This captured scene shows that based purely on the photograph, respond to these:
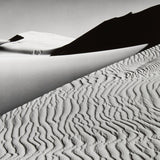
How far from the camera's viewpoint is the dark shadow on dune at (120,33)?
28.6m

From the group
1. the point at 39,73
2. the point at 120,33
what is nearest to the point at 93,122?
the point at 39,73

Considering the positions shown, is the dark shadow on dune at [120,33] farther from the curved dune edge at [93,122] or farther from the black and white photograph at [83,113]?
the curved dune edge at [93,122]

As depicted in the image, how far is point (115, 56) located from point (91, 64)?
2.22 metres

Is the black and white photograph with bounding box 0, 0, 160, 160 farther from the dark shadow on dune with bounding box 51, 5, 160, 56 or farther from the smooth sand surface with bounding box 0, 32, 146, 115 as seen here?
the dark shadow on dune with bounding box 51, 5, 160, 56

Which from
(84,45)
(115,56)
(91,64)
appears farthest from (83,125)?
(84,45)

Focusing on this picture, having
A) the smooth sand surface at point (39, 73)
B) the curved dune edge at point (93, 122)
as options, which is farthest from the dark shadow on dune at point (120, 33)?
the curved dune edge at point (93, 122)

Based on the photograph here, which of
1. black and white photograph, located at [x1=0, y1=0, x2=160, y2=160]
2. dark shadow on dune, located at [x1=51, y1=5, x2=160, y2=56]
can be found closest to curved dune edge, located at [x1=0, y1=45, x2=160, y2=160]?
black and white photograph, located at [x1=0, y1=0, x2=160, y2=160]

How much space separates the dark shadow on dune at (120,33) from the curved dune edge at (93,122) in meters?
15.5

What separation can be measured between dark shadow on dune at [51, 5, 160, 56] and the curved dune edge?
15454 mm

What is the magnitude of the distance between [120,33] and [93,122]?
23719mm

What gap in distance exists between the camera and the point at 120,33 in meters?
31.4

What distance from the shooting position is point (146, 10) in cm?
3288

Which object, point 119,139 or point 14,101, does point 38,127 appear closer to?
point 119,139

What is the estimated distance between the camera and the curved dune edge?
655 cm
